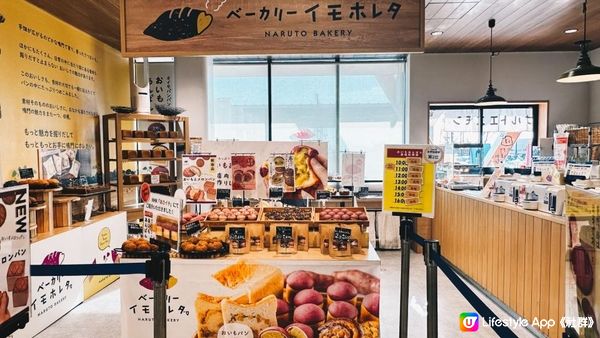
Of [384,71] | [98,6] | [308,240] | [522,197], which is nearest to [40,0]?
[98,6]

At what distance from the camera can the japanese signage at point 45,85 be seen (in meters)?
3.54

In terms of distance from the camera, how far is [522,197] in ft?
12.3

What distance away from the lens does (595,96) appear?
6.70 m

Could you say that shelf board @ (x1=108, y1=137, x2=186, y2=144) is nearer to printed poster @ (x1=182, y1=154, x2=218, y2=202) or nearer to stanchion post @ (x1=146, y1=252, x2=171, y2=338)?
printed poster @ (x1=182, y1=154, x2=218, y2=202)

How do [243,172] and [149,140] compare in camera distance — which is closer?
[243,172]

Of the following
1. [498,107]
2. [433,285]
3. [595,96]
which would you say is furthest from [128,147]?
[595,96]

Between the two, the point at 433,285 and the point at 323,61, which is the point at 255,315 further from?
the point at 323,61

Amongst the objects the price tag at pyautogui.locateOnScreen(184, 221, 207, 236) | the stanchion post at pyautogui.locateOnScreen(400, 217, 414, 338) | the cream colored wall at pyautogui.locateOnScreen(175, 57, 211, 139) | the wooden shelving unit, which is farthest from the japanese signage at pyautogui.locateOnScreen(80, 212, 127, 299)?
the stanchion post at pyautogui.locateOnScreen(400, 217, 414, 338)

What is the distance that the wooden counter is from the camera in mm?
3081

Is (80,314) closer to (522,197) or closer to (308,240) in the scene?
(308,240)

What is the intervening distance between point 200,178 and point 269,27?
172 cm

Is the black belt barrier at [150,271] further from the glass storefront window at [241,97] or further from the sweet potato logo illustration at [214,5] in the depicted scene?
the glass storefront window at [241,97]

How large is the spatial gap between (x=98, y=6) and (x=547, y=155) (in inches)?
267

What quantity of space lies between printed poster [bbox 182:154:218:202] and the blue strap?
1.80m
